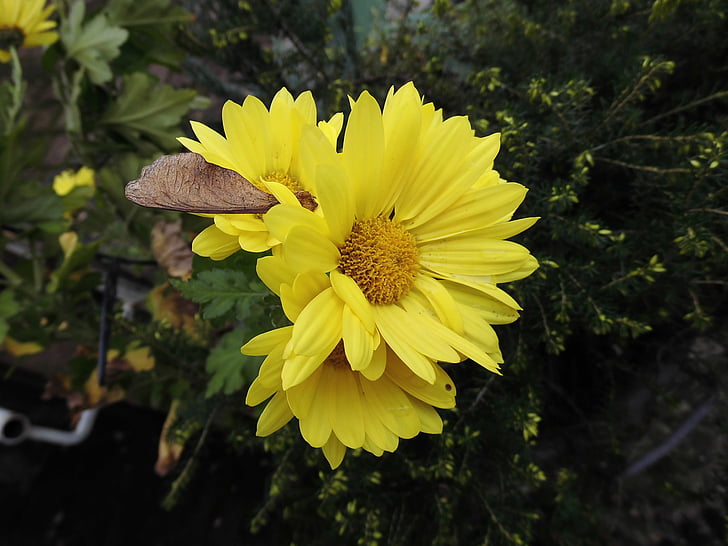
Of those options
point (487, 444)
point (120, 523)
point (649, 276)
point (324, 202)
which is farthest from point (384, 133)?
point (120, 523)

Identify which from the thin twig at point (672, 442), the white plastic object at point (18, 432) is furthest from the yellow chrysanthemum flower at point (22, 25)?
the thin twig at point (672, 442)

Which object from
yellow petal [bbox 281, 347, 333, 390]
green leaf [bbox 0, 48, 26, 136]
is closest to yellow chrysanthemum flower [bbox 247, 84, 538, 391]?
yellow petal [bbox 281, 347, 333, 390]

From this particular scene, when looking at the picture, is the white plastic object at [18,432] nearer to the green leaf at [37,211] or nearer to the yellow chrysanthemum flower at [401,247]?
the green leaf at [37,211]

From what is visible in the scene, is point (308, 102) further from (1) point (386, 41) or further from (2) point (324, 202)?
(1) point (386, 41)

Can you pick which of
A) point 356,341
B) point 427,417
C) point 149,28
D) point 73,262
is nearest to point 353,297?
point 356,341

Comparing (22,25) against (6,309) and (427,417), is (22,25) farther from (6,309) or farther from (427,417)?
(427,417)

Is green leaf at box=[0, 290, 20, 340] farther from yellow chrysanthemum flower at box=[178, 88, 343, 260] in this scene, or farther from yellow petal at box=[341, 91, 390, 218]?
yellow petal at box=[341, 91, 390, 218]
